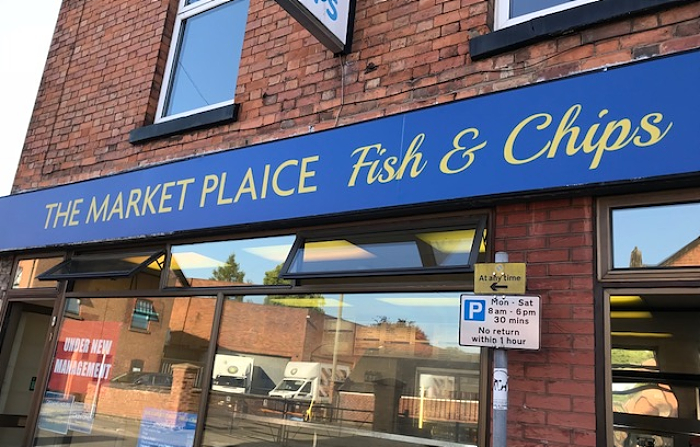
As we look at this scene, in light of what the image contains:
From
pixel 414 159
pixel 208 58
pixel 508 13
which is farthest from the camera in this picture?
pixel 208 58

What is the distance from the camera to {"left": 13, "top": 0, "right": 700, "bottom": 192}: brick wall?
3.26 meters

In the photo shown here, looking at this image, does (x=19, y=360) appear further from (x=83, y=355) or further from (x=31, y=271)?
(x=83, y=355)

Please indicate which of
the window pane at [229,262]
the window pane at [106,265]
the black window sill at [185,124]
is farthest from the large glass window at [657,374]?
the window pane at [106,265]

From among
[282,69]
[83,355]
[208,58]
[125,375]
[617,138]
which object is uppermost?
[208,58]

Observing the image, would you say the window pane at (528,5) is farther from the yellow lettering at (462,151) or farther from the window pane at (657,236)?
the window pane at (657,236)

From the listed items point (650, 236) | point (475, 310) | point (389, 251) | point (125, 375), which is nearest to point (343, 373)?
point (389, 251)

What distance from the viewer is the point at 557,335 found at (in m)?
2.88

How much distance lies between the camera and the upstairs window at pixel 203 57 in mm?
5223

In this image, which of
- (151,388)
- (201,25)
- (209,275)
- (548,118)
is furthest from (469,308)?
(201,25)

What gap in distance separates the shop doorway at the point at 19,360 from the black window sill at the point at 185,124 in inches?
87.3

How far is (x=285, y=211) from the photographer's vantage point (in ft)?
12.9

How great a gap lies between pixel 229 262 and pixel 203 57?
7.39 feet

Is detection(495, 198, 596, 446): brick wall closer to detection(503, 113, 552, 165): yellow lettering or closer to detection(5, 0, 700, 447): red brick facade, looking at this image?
detection(5, 0, 700, 447): red brick facade

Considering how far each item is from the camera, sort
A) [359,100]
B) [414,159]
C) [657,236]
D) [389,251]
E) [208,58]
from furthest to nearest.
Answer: [208,58] < [359,100] < [389,251] < [414,159] < [657,236]
